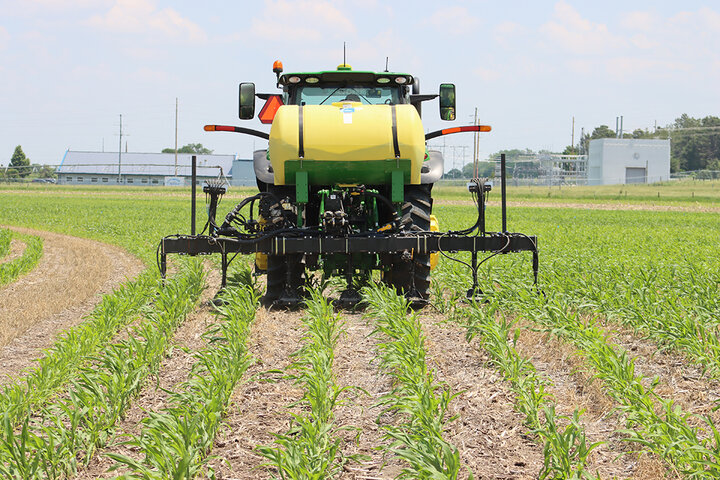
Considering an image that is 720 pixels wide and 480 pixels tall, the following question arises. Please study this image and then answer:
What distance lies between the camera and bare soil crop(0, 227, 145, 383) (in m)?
7.04

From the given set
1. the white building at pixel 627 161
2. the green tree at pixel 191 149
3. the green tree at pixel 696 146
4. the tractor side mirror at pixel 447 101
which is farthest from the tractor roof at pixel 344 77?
the green tree at pixel 191 149

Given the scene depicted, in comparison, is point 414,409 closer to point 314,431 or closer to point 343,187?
point 314,431

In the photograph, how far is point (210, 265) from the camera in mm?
13133

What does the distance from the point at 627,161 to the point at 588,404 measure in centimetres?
7753

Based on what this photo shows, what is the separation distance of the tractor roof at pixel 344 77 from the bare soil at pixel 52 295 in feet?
10.2

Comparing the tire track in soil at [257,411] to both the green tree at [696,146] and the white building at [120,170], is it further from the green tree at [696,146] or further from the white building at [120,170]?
the green tree at [696,146]

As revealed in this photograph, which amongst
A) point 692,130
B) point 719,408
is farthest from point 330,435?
point 692,130

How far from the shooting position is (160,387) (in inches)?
203

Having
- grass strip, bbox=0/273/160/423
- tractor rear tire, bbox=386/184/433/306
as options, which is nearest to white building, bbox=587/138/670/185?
tractor rear tire, bbox=386/184/433/306

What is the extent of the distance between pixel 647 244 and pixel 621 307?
8233 mm

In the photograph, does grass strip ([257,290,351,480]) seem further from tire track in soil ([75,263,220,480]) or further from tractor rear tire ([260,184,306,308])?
tractor rear tire ([260,184,306,308])

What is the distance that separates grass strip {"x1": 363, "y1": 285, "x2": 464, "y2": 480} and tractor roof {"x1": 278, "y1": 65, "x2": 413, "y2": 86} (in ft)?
9.62

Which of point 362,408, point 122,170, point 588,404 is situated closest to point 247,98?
point 362,408

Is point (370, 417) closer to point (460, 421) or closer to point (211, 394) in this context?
point (460, 421)
